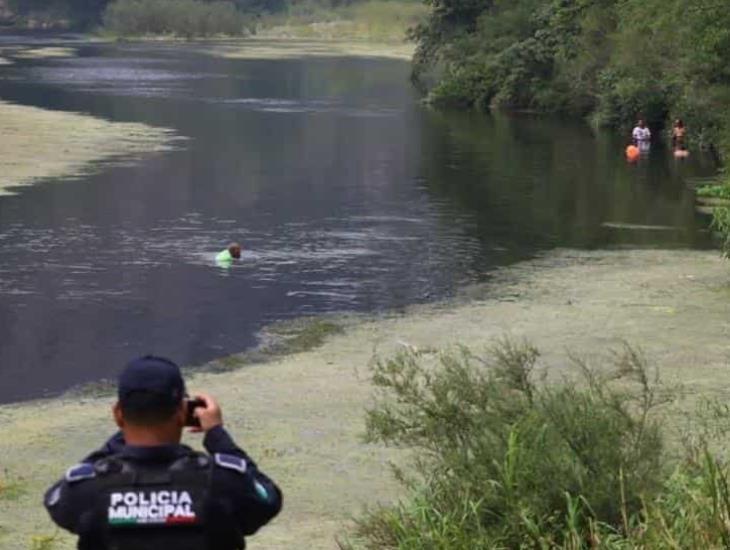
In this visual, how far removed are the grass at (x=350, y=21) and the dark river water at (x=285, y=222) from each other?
63.8 meters

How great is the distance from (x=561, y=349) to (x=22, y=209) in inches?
600

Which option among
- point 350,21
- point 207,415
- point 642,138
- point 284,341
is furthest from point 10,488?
point 350,21

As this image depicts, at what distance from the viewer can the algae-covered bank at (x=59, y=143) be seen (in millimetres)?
37000

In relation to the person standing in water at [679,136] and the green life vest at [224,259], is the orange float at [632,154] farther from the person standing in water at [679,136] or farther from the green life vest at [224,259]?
the green life vest at [224,259]

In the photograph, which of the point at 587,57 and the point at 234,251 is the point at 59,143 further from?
the point at 234,251

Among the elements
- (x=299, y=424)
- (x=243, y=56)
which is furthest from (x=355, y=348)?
(x=243, y=56)

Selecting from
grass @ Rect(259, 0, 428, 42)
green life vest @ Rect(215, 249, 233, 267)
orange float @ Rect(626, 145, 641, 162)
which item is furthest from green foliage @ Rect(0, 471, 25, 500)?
grass @ Rect(259, 0, 428, 42)

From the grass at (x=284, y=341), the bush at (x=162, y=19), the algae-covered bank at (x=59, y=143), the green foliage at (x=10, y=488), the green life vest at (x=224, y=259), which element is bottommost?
the bush at (x=162, y=19)

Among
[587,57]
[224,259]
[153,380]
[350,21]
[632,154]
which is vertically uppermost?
[153,380]

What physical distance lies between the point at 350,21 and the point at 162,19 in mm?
16820

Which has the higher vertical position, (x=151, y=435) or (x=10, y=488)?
(x=151, y=435)

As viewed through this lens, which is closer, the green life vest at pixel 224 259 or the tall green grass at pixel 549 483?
the tall green grass at pixel 549 483

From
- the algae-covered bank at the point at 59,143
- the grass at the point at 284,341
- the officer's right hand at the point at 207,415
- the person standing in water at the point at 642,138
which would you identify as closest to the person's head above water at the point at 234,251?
the grass at the point at 284,341

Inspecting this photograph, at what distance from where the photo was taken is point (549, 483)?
8055 millimetres
